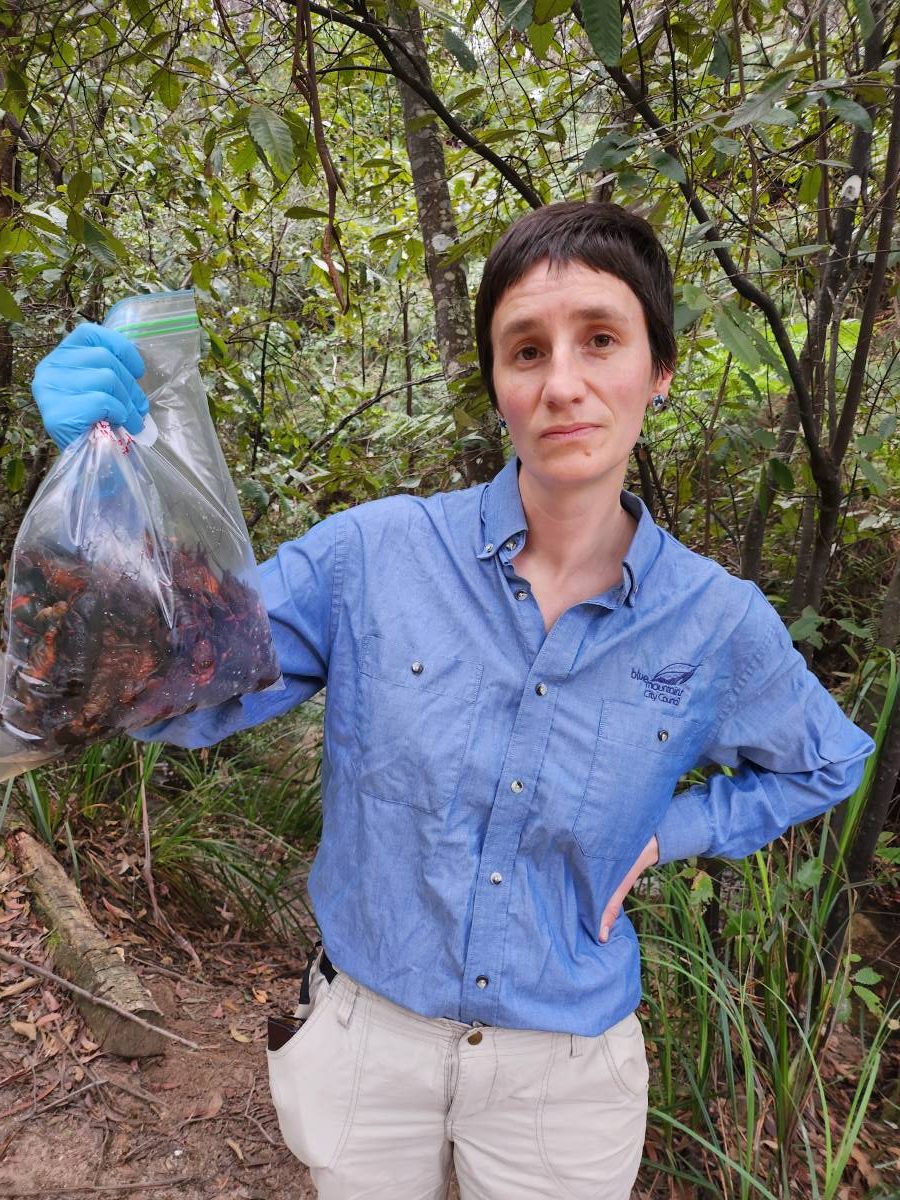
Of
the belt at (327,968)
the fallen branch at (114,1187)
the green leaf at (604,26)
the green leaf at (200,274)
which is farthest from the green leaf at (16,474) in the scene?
the green leaf at (604,26)

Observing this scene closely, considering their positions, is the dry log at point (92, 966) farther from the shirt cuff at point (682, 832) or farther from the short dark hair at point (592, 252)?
the short dark hair at point (592, 252)

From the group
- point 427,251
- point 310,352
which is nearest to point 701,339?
point 427,251

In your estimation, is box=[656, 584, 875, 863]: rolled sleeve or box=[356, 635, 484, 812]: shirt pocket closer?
box=[356, 635, 484, 812]: shirt pocket

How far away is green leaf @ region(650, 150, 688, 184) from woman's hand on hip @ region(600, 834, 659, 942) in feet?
4.10

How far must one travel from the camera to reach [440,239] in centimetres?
258

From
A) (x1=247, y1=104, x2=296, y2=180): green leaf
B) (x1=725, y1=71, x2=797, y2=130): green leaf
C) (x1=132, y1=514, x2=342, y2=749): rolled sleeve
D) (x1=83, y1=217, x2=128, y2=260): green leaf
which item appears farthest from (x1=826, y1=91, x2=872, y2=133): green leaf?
(x1=83, y1=217, x2=128, y2=260): green leaf

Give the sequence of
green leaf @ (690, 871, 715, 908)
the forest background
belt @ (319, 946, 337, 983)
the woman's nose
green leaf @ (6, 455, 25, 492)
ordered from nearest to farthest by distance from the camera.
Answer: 1. the woman's nose
2. belt @ (319, 946, 337, 983)
3. the forest background
4. green leaf @ (690, 871, 715, 908)
5. green leaf @ (6, 455, 25, 492)

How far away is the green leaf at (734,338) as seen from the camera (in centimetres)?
144

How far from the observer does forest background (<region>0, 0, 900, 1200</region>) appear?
1.84 metres

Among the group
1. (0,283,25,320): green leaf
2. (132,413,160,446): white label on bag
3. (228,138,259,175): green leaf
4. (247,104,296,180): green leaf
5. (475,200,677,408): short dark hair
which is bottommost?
(132,413,160,446): white label on bag

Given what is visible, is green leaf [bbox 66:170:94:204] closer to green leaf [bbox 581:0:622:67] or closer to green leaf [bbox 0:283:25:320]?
green leaf [bbox 0:283:25:320]

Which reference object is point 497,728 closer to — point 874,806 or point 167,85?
point 874,806

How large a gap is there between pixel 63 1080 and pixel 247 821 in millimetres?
1076

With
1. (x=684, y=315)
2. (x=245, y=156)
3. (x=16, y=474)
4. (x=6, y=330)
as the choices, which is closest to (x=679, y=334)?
(x=684, y=315)
